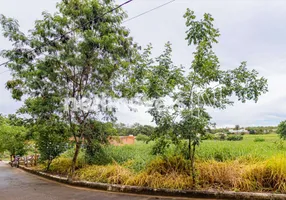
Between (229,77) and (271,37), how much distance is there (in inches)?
130

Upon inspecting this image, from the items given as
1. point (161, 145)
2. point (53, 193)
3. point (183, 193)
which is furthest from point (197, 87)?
point (53, 193)

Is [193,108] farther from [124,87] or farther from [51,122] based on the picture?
[51,122]

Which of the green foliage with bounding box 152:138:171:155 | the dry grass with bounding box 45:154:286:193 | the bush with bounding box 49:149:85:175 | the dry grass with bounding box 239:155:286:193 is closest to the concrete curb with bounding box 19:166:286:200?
the dry grass with bounding box 45:154:286:193

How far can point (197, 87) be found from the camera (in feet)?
18.9

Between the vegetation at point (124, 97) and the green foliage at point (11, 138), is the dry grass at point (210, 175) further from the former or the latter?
the green foliage at point (11, 138)

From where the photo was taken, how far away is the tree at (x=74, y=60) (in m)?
7.15

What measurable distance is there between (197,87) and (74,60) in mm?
3805

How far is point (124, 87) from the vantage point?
8.04 meters

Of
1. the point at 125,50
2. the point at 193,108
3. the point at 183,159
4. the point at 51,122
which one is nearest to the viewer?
the point at 193,108

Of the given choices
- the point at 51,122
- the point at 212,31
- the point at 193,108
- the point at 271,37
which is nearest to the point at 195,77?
the point at 193,108

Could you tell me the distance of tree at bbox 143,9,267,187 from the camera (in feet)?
17.9

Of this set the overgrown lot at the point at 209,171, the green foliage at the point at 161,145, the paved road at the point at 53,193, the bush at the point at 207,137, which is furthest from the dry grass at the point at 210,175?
the bush at the point at 207,137

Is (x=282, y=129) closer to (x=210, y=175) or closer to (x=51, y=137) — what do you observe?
(x=210, y=175)

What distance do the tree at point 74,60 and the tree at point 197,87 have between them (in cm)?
182
